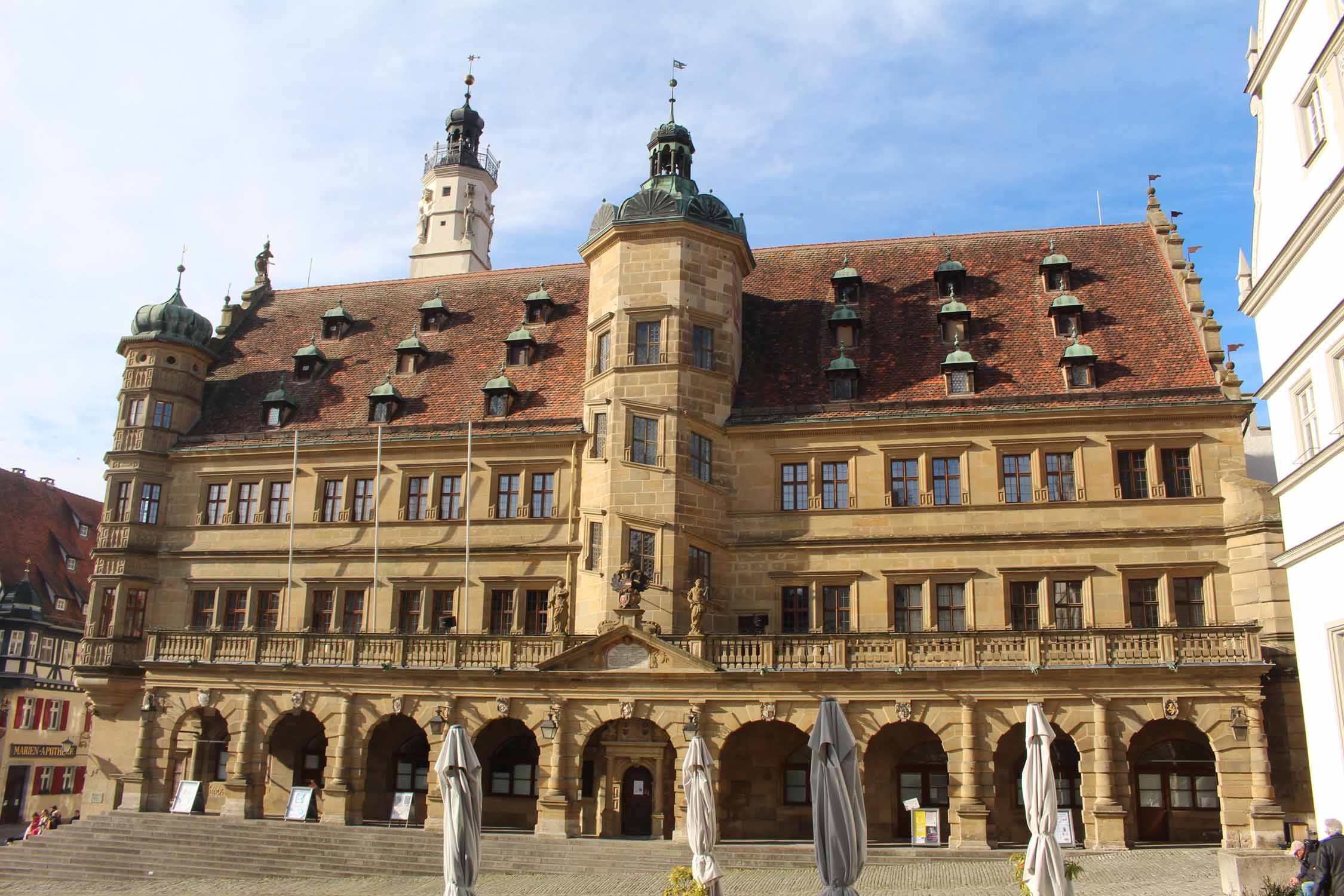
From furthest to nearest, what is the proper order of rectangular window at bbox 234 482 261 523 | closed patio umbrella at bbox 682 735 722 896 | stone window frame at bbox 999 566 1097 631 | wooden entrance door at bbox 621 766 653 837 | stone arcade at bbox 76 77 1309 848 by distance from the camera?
rectangular window at bbox 234 482 261 523 → stone window frame at bbox 999 566 1097 631 → wooden entrance door at bbox 621 766 653 837 → stone arcade at bbox 76 77 1309 848 → closed patio umbrella at bbox 682 735 722 896

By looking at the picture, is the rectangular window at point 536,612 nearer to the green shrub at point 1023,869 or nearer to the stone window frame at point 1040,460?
the stone window frame at point 1040,460

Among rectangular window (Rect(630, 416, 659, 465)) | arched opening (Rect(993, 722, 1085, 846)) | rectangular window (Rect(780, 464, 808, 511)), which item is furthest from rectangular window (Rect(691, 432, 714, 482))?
arched opening (Rect(993, 722, 1085, 846))

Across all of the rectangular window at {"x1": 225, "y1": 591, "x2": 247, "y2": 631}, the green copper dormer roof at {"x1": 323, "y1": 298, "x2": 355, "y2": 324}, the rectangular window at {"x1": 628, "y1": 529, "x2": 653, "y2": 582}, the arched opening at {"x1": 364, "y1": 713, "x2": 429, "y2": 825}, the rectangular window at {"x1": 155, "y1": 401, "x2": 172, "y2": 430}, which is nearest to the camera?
the rectangular window at {"x1": 628, "y1": 529, "x2": 653, "y2": 582}

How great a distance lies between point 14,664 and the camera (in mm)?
49719

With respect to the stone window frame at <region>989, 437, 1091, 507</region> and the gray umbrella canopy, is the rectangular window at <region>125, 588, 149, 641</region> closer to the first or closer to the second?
the stone window frame at <region>989, 437, 1091, 507</region>

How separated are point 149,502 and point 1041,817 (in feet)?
104

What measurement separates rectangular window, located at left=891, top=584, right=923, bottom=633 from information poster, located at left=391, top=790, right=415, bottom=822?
47.1ft

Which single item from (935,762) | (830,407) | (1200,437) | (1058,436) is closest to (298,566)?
(830,407)

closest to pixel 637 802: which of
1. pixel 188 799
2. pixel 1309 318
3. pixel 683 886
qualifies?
pixel 188 799

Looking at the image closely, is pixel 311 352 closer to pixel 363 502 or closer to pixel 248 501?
pixel 248 501

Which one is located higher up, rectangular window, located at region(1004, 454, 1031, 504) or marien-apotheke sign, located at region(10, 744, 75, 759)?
rectangular window, located at region(1004, 454, 1031, 504)

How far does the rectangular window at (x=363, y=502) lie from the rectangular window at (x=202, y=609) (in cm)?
572

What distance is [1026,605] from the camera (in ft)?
106

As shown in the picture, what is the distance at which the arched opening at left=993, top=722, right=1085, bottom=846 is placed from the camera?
95.9 feet
